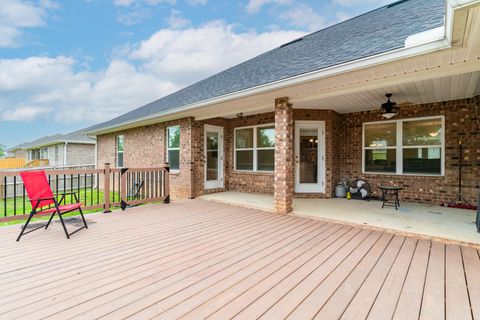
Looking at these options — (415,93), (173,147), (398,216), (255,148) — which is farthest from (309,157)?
(173,147)

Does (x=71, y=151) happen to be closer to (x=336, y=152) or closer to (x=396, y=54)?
(x=336, y=152)

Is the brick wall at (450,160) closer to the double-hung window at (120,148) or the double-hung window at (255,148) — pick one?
the double-hung window at (255,148)

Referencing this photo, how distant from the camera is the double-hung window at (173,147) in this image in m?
7.72

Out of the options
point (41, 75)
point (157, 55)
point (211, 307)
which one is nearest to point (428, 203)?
point (211, 307)

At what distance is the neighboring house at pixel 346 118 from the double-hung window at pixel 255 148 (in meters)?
0.04

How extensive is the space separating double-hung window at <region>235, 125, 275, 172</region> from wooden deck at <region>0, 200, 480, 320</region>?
3.67m

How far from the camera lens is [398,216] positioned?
15.2 ft

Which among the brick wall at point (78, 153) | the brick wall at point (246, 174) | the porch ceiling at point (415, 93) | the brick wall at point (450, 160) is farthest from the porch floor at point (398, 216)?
the brick wall at point (78, 153)

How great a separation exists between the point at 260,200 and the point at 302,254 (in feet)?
11.4

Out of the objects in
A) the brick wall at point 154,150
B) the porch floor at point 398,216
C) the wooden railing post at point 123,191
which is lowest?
the porch floor at point 398,216

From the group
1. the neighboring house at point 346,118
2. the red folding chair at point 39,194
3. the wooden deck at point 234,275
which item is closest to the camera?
the wooden deck at point 234,275

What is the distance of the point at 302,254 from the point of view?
293 centimetres

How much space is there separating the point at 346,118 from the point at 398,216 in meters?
3.61

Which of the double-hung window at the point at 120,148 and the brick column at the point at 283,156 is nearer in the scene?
the brick column at the point at 283,156
